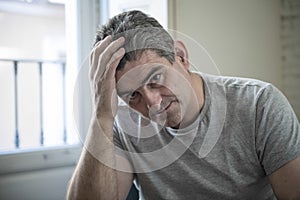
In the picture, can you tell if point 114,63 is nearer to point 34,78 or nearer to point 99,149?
point 99,149

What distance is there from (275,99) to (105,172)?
53 centimetres

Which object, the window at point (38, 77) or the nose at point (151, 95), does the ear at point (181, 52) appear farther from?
the window at point (38, 77)

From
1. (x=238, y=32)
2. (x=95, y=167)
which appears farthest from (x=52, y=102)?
(x=238, y=32)

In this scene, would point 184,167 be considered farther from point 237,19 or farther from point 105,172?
point 237,19

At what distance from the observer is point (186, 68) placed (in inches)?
37.6

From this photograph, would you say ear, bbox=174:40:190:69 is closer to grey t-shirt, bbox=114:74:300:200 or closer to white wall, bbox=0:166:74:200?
grey t-shirt, bbox=114:74:300:200

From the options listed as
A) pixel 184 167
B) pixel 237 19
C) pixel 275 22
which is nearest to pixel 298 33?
pixel 275 22

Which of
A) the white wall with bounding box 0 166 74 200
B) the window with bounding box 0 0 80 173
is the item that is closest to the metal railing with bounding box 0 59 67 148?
the window with bounding box 0 0 80 173

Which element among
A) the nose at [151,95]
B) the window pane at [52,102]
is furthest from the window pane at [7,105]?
the nose at [151,95]

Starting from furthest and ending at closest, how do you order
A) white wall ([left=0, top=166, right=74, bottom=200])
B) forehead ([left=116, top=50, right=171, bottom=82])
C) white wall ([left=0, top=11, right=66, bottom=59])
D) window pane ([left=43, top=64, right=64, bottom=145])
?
1. window pane ([left=43, top=64, right=64, bottom=145])
2. white wall ([left=0, top=11, right=66, bottom=59])
3. white wall ([left=0, top=166, right=74, bottom=200])
4. forehead ([left=116, top=50, right=171, bottom=82])

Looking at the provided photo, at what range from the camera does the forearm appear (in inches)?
39.3

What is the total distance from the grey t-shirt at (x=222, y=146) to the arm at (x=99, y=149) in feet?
0.31

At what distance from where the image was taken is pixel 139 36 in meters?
0.87

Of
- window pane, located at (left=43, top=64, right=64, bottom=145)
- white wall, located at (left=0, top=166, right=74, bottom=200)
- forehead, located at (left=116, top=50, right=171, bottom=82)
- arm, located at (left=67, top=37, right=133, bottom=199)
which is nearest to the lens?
forehead, located at (left=116, top=50, right=171, bottom=82)
